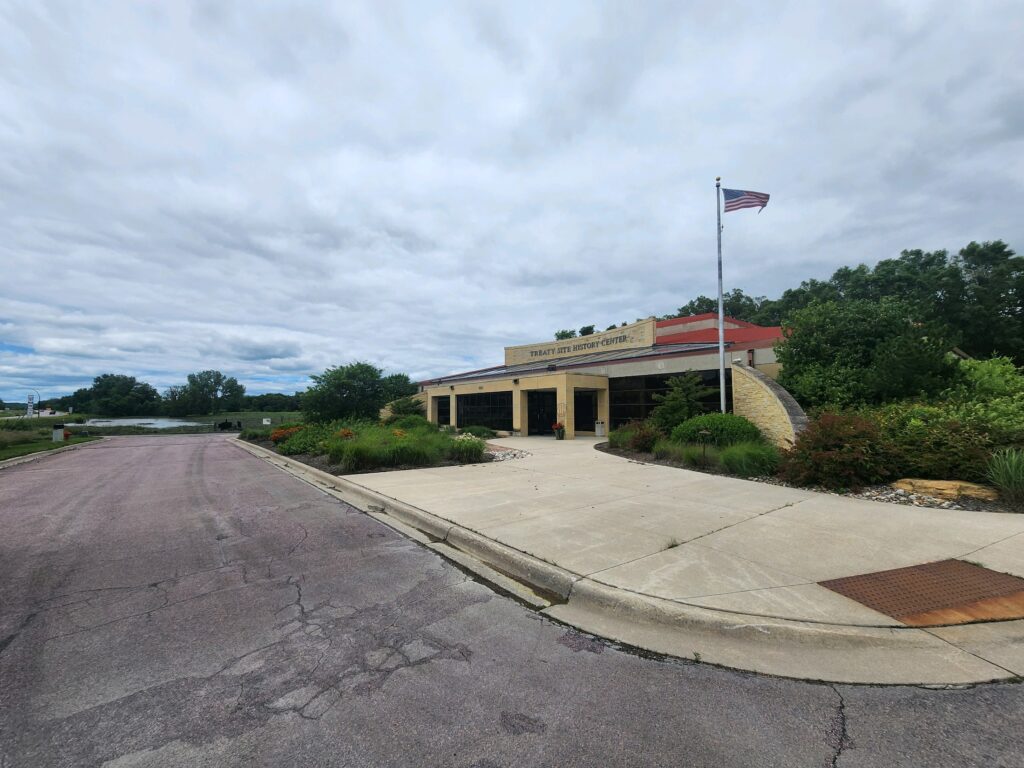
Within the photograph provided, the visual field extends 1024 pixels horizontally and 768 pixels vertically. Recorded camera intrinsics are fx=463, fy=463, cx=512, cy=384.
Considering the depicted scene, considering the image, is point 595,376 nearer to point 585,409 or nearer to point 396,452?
point 585,409

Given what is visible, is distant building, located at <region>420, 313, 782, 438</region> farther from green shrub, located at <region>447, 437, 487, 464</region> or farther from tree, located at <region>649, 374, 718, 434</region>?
green shrub, located at <region>447, 437, 487, 464</region>

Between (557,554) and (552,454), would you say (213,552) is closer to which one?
(557,554)

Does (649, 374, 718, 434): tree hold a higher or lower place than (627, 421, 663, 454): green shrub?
higher

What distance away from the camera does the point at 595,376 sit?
24.5 metres

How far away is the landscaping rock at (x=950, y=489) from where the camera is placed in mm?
7109

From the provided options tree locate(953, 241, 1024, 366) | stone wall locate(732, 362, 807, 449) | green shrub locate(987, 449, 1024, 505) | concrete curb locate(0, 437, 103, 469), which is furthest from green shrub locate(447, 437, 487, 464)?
tree locate(953, 241, 1024, 366)

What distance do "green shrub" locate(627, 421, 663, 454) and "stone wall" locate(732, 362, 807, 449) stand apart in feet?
9.59

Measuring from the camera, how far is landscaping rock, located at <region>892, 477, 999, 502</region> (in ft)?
23.3

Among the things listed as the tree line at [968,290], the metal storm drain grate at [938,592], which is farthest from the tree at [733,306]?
the metal storm drain grate at [938,592]

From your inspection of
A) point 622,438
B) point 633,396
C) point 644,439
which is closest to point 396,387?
point 633,396

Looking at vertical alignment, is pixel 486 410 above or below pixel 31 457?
above

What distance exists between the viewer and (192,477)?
12172mm

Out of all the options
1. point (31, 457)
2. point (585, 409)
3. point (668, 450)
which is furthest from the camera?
point (585, 409)

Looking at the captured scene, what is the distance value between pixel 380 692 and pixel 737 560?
12.1ft
